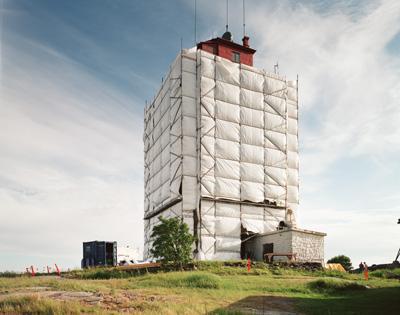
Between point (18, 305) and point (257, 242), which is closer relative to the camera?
point (18, 305)

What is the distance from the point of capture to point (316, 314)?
14734 mm

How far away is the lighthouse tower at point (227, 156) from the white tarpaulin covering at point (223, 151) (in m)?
0.09

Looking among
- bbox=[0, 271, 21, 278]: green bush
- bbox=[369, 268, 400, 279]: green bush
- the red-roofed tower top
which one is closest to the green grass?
bbox=[0, 271, 21, 278]: green bush

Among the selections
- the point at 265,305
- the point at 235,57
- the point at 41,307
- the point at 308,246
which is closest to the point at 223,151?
the point at 308,246

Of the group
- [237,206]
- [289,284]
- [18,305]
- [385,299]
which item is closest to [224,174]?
[237,206]

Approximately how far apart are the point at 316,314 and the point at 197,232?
2400 centimetres

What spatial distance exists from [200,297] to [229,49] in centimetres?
3568

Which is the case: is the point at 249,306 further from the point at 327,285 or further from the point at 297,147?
the point at 297,147

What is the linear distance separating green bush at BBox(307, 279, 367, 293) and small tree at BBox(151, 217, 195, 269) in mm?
10308

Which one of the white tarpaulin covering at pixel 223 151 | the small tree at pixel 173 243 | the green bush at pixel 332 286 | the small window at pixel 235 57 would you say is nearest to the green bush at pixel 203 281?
the green bush at pixel 332 286

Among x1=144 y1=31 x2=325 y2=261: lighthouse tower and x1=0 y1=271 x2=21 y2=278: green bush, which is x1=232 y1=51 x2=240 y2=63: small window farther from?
x1=0 y1=271 x2=21 y2=278: green bush

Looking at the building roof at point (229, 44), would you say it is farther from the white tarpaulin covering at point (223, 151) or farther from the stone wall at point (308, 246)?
the stone wall at point (308, 246)

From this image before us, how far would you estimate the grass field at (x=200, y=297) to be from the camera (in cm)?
1353

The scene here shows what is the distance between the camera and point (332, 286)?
70.5 ft
